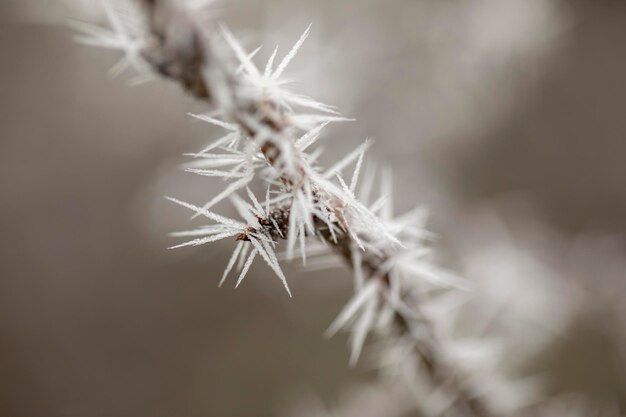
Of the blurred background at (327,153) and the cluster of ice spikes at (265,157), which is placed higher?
the blurred background at (327,153)

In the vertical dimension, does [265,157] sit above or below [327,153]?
below

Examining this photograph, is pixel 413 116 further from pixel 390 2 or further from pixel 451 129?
pixel 390 2

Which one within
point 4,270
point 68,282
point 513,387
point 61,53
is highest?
point 61,53

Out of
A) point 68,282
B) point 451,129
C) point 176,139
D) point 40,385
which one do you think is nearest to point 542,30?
point 451,129

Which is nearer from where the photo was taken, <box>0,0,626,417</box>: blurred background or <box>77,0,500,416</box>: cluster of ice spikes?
<box>77,0,500,416</box>: cluster of ice spikes

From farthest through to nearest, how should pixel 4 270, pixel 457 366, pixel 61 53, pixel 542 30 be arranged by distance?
1. pixel 4 270
2. pixel 61 53
3. pixel 542 30
4. pixel 457 366

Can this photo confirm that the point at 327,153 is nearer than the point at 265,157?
No

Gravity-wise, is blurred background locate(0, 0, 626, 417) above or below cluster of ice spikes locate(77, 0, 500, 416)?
above

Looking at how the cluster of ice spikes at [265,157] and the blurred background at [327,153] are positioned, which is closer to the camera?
the cluster of ice spikes at [265,157]
